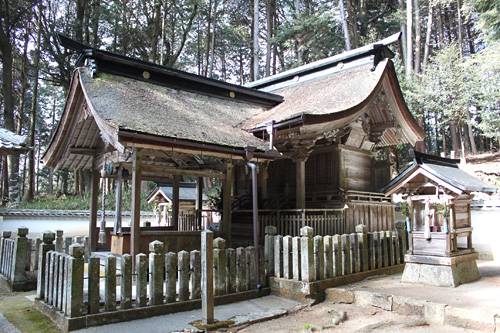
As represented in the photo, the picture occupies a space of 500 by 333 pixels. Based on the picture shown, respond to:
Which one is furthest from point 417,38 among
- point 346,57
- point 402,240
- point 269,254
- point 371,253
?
point 269,254

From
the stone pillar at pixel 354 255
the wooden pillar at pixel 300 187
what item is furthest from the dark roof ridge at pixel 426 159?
the wooden pillar at pixel 300 187

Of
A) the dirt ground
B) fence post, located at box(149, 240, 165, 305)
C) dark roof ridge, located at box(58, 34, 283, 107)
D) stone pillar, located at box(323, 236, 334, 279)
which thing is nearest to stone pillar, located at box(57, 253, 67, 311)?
fence post, located at box(149, 240, 165, 305)

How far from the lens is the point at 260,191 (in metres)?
11.5

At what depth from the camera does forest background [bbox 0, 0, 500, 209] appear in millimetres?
21250

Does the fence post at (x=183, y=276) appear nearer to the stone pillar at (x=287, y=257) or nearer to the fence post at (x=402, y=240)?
the stone pillar at (x=287, y=257)

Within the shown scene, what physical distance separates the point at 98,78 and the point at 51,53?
19.4 m

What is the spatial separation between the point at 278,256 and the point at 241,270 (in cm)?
87

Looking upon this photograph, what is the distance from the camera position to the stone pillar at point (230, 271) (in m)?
6.70

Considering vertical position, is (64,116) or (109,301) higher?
(64,116)

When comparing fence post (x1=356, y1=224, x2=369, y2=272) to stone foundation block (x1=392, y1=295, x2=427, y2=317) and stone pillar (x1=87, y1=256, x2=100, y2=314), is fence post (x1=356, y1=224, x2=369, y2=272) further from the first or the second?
stone pillar (x1=87, y1=256, x2=100, y2=314)

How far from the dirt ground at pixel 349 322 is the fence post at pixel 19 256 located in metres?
5.18

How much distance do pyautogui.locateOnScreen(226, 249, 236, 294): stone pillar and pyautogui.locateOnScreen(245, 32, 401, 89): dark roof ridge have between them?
27.2 feet

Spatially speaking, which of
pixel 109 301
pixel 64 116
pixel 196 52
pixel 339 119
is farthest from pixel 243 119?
pixel 196 52

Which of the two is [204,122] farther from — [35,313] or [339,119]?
[35,313]
